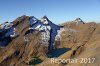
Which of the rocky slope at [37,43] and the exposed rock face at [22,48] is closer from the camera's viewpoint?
the exposed rock face at [22,48]

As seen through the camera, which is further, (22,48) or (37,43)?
(37,43)

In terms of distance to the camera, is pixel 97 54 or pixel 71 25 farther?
pixel 71 25

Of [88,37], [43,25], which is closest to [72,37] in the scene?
[88,37]

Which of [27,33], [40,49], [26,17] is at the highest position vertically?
[26,17]

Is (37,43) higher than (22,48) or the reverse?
higher

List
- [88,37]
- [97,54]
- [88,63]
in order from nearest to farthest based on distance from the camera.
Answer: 1. [88,63]
2. [97,54]
3. [88,37]

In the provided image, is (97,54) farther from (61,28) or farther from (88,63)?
(61,28)

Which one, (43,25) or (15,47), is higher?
(43,25)

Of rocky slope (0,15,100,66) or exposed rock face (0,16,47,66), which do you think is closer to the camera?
exposed rock face (0,16,47,66)

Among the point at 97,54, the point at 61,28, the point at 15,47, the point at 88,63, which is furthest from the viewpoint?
the point at 61,28
